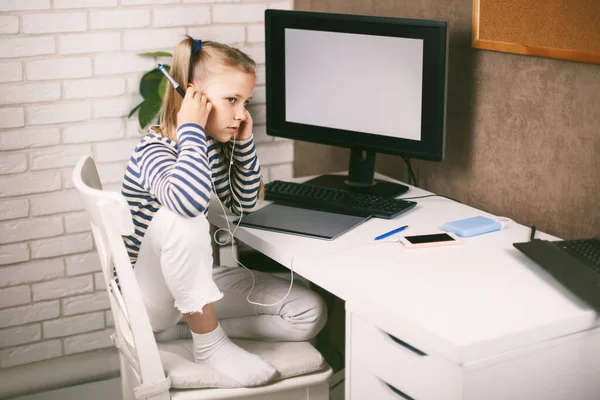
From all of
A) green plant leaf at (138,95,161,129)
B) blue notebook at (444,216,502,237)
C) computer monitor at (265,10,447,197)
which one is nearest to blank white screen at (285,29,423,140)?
computer monitor at (265,10,447,197)

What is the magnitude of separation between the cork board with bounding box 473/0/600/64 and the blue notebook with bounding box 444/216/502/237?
0.41 metres

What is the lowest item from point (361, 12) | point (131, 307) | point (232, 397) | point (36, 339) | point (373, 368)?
point (36, 339)

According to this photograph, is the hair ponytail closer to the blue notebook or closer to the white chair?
the white chair

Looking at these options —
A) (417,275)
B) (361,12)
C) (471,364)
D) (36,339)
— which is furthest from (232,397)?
(361,12)

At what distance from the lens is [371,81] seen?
79.7 inches

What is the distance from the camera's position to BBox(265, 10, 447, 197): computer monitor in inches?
75.5

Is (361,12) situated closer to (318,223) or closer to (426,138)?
(426,138)

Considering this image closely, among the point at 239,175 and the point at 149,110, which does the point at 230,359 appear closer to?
the point at 239,175

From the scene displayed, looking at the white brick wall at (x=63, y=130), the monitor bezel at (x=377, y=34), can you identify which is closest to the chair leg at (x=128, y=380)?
the white brick wall at (x=63, y=130)

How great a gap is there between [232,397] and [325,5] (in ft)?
4.61

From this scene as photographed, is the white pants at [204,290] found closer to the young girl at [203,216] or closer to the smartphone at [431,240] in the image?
the young girl at [203,216]

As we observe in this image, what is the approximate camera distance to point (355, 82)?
6.76ft

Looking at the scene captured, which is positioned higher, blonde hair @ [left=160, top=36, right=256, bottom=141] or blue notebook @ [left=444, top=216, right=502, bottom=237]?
blonde hair @ [left=160, top=36, right=256, bottom=141]

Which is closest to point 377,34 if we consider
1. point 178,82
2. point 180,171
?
point 178,82
